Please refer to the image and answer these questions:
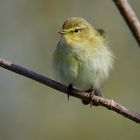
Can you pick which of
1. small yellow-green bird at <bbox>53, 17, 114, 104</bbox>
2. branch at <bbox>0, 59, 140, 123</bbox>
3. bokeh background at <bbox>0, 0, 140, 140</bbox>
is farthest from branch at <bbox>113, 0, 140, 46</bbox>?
bokeh background at <bbox>0, 0, 140, 140</bbox>

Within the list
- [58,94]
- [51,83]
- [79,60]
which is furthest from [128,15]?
[58,94]

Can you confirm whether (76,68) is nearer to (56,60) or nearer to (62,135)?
(56,60)

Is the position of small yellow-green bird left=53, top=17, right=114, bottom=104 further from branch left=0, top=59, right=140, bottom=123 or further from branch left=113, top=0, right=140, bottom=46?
branch left=113, top=0, right=140, bottom=46

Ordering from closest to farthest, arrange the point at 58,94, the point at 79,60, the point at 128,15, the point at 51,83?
the point at 128,15 < the point at 51,83 < the point at 79,60 < the point at 58,94

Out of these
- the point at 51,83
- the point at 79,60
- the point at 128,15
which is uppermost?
the point at 79,60

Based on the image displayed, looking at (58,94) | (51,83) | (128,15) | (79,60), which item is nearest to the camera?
(128,15)

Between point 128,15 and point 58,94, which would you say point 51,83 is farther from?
point 58,94

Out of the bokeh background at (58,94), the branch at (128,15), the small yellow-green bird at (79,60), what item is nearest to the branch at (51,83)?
the branch at (128,15)

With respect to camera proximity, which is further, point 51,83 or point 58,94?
point 58,94

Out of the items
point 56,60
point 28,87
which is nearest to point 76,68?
point 56,60
